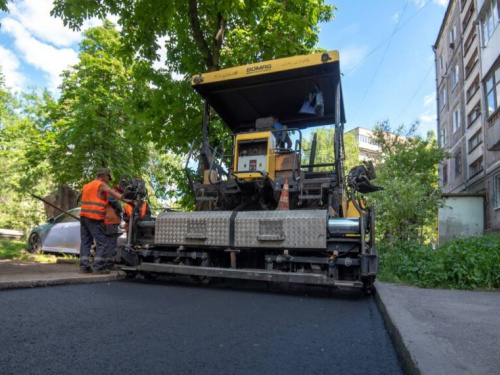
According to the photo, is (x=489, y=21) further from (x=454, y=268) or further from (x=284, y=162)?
(x=284, y=162)

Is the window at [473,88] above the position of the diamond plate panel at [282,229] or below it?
above

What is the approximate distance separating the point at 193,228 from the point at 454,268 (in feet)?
13.4

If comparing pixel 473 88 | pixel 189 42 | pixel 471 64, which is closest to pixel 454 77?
pixel 471 64

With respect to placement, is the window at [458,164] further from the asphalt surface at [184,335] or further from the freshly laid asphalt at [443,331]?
the asphalt surface at [184,335]

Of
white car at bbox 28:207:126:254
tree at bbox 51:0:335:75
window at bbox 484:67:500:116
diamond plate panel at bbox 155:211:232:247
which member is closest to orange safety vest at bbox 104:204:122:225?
diamond plate panel at bbox 155:211:232:247

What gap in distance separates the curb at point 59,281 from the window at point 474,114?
2002cm

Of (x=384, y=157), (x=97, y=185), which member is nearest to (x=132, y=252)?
(x=97, y=185)

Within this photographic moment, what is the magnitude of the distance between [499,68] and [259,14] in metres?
10.9

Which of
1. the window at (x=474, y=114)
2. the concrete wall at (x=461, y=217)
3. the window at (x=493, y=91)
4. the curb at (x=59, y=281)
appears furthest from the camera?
the window at (x=474, y=114)

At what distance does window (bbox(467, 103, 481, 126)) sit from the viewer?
2027 centimetres

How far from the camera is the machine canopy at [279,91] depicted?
573 cm

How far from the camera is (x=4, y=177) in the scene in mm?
27625

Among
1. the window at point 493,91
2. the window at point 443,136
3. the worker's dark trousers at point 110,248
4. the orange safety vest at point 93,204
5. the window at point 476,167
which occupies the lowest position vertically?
the worker's dark trousers at point 110,248

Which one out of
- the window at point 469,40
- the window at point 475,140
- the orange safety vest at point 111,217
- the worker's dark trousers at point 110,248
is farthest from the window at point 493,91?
the worker's dark trousers at point 110,248
